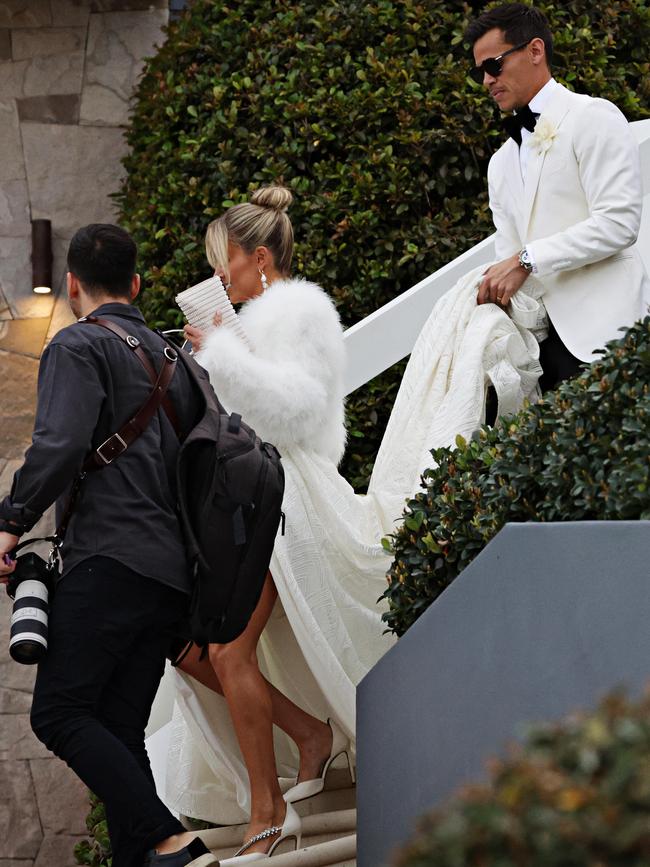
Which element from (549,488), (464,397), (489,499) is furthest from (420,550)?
(464,397)

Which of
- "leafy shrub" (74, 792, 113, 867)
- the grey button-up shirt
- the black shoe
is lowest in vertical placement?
"leafy shrub" (74, 792, 113, 867)

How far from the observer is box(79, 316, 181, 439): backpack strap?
327 cm

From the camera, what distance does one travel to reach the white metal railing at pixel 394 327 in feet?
16.1

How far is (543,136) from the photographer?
168 inches

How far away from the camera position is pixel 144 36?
7445 millimetres

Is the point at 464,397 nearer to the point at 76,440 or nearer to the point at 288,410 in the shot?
the point at 288,410

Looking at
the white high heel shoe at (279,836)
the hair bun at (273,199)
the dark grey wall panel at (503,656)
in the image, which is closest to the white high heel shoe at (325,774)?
the white high heel shoe at (279,836)

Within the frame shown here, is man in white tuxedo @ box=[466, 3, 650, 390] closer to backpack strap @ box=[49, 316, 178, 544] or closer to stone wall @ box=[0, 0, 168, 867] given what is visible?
backpack strap @ box=[49, 316, 178, 544]

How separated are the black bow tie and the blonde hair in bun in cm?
81

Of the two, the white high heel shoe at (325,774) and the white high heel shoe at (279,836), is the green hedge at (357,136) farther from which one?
the white high heel shoe at (279,836)

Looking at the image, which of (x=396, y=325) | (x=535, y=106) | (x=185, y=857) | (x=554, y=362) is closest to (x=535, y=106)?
(x=535, y=106)


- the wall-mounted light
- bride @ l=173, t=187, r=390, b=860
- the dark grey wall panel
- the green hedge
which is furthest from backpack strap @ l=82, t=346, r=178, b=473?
the wall-mounted light

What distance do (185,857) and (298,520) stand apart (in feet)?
3.83

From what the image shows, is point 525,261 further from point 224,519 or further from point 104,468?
point 104,468
